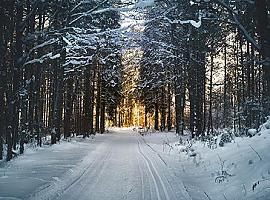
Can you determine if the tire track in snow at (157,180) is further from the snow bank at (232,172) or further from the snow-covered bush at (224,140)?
the snow-covered bush at (224,140)

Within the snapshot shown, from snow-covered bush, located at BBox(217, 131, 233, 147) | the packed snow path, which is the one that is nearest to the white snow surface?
the packed snow path

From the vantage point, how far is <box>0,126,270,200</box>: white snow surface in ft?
30.0

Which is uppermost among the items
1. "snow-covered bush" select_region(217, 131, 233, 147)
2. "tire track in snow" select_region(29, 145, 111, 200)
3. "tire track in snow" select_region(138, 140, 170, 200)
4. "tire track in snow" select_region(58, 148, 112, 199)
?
"snow-covered bush" select_region(217, 131, 233, 147)

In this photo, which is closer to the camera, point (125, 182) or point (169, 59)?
point (125, 182)

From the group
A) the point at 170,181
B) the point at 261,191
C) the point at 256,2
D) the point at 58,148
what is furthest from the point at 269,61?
the point at 58,148

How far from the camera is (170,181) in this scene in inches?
448

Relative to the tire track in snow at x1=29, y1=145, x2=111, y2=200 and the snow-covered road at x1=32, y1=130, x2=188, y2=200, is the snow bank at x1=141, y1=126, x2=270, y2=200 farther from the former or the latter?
the tire track in snow at x1=29, y1=145, x2=111, y2=200

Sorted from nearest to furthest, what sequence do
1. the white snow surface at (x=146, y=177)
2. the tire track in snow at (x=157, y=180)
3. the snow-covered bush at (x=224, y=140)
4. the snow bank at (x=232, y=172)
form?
the snow bank at (x=232, y=172) → the white snow surface at (x=146, y=177) → the tire track in snow at (x=157, y=180) → the snow-covered bush at (x=224, y=140)

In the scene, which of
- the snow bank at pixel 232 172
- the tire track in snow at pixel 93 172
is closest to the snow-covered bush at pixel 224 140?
the snow bank at pixel 232 172

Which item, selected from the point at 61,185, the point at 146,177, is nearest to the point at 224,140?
the point at 146,177

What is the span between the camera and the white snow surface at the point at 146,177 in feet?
30.0

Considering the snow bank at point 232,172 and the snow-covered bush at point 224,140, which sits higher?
the snow-covered bush at point 224,140

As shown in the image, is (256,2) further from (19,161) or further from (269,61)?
(19,161)

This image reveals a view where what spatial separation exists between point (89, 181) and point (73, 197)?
91.2 inches
